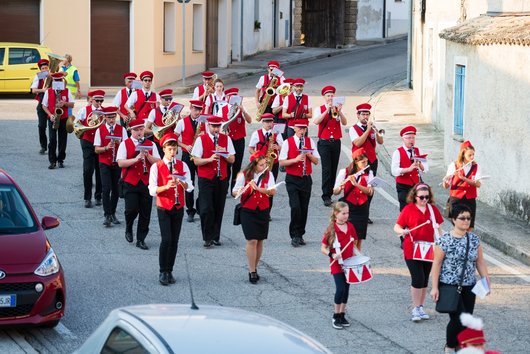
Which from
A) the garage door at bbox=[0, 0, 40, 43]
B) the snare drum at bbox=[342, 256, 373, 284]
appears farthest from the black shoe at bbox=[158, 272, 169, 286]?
the garage door at bbox=[0, 0, 40, 43]

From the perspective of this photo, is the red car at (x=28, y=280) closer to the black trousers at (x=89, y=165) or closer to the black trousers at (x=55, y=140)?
the black trousers at (x=89, y=165)

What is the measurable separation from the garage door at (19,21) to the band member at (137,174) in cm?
2026

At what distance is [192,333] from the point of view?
272 inches

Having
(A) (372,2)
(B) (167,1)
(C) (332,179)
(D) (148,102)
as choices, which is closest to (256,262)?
(C) (332,179)

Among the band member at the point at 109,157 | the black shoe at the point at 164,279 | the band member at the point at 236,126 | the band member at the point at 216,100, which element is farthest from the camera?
the band member at the point at 216,100

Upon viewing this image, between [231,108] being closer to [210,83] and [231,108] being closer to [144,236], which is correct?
[210,83]

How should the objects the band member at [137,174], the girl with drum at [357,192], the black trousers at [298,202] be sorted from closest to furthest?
the girl with drum at [357,192] → the band member at [137,174] → the black trousers at [298,202]

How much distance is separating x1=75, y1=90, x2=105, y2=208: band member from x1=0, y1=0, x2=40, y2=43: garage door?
17334 mm

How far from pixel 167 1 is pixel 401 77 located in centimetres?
910

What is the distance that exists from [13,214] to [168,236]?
2320 millimetres

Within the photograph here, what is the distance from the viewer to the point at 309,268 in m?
15.4

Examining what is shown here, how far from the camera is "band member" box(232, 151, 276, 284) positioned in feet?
47.8

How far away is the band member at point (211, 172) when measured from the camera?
16375 millimetres

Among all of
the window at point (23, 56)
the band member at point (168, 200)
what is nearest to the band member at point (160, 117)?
the band member at point (168, 200)
